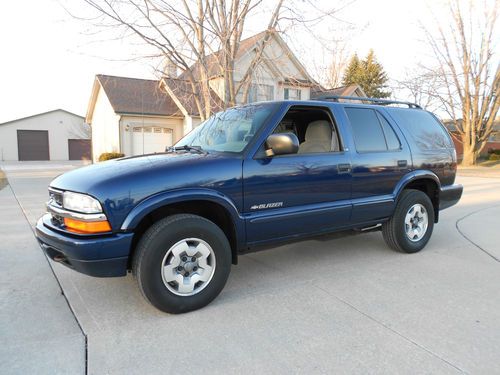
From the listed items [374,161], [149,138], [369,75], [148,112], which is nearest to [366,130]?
[374,161]

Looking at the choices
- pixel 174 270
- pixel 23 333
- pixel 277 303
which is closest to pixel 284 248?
pixel 277 303

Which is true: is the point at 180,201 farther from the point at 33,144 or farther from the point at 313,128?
the point at 33,144

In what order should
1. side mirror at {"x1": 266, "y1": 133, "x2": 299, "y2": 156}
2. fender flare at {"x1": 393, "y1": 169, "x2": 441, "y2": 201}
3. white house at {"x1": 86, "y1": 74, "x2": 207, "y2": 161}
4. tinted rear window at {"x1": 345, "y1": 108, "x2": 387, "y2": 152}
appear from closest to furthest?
A: side mirror at {"x1": 266, "y1": 133, "x2": 299, "y2": 156}
tinted rear window at {"x1": 345, "y1": 108, "x2": 387, "y2": 152}
fender flare at {"x1": 393, "y1": 169, "x2": 441, "y2": 201}
white house at {"x1": 86, "y1": 74, "x2": 207, "y2": 161}

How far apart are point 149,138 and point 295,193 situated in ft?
61.5

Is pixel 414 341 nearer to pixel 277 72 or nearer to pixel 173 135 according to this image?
pixel 277 72

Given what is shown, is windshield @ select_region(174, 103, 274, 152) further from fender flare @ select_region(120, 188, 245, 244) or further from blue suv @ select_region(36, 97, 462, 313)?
fender flare @ select_region(120, 188, 245, 244)

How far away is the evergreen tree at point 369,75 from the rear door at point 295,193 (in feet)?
115

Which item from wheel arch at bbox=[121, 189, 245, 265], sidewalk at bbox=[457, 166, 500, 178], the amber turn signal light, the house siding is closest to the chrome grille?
the amber turn signal light

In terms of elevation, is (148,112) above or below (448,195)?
above

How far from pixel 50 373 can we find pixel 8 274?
2275mm

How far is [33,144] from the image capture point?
4091 centimetres

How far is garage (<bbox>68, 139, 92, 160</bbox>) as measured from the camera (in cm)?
4172

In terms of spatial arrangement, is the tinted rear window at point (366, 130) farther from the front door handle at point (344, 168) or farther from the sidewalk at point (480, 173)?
the sidewalk at point (480, 173)

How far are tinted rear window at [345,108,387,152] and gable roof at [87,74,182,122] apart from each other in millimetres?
16517
